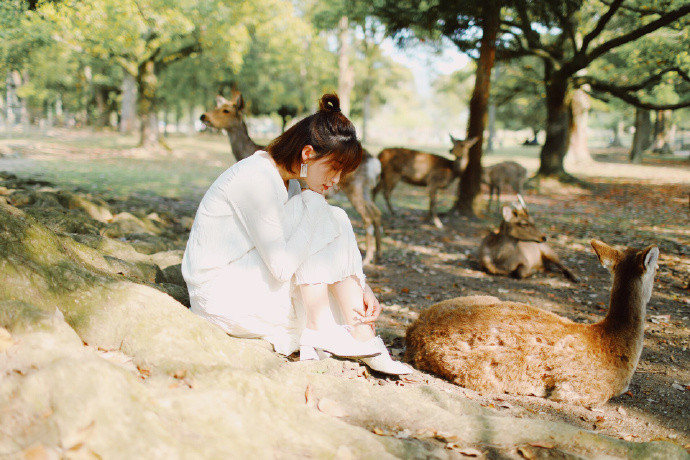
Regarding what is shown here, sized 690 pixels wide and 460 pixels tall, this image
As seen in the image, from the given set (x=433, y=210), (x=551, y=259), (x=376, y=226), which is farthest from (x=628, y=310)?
(x=433, y=210)

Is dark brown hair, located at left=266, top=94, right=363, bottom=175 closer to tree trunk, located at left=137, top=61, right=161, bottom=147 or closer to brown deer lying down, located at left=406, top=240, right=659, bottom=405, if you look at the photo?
brown deer lying down, located at left=406, top=240, right=659, bottom=405

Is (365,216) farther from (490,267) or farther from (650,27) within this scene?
(650,27)

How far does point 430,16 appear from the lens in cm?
992

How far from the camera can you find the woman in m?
2.86

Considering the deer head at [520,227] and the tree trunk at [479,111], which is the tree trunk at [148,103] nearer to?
the tree trunk at [479,111]

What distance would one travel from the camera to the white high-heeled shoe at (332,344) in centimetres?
292

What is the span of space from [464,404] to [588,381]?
945 mm

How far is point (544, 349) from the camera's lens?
3.22 metres

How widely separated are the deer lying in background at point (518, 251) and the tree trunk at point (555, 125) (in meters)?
9.73

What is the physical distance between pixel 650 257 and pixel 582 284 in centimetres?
311

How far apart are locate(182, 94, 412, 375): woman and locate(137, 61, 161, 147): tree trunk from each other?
19309mm

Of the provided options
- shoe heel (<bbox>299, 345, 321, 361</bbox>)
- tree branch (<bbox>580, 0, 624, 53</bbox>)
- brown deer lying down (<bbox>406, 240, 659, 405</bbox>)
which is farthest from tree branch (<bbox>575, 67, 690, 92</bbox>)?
shoe heel (<bbox>299, 345, 321, 361</bbox>)

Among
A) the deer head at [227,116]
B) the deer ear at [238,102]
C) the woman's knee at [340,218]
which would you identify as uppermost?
the deer ear at [238,102]

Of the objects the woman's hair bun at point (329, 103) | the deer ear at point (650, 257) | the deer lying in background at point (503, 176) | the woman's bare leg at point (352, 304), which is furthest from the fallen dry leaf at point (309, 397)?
the deer lying in background at point (503, 176)
